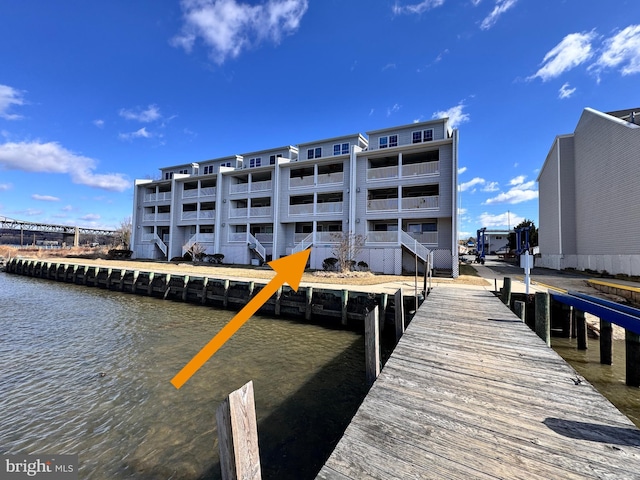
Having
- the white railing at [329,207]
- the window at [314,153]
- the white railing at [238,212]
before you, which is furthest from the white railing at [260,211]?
the window at [314,153]

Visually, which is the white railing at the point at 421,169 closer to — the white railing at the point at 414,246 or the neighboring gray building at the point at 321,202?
the neighboring gray building at the point at 321,202

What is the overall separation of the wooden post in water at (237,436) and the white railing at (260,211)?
1044 inches

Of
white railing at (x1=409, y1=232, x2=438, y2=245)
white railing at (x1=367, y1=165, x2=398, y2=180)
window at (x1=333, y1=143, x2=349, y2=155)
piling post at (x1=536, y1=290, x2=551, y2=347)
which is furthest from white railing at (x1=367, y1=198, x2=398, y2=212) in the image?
piling post at (x1=536, y1=290, x2=551, y2=347)

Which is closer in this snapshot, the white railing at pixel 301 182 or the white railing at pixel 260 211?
the white railing at pixel 301 182

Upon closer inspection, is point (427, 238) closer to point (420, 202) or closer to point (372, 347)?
point (420, 202)

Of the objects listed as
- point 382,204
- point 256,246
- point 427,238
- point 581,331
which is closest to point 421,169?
point 382,204

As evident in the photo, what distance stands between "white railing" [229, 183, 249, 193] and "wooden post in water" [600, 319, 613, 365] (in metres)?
27.8

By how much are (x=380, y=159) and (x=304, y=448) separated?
23.2m

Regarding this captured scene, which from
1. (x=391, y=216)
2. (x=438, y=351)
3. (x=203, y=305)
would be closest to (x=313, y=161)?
(x=391, y=216)

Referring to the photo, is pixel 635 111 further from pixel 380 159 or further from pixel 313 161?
pixel 313 161

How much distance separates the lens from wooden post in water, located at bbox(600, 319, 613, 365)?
305 inches

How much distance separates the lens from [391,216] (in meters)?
22.5

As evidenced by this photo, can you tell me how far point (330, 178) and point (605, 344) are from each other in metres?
20.7

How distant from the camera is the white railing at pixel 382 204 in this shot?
2259 centimetres
